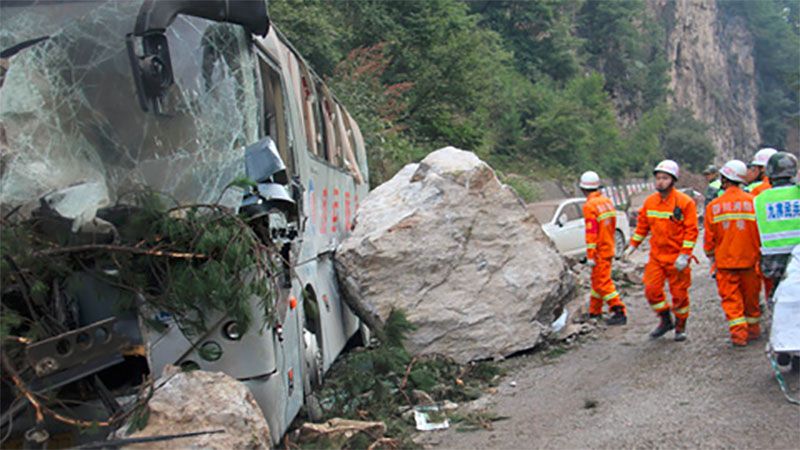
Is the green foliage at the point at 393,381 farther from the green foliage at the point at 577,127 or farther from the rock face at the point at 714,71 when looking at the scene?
the rock face at the point at 714,71

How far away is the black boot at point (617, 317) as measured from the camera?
10.8 metres

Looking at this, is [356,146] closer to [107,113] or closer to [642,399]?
[642,399]

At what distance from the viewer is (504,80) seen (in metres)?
35.6

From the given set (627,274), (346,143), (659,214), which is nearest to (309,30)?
(627,274)

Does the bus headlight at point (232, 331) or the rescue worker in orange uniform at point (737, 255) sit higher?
the bus headlight at point (232, 331)

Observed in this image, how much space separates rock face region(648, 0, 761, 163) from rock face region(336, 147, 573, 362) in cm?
5384

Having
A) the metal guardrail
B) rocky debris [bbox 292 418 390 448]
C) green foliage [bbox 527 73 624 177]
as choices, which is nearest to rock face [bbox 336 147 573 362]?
rocky debris [bbox 292 418 390 448]

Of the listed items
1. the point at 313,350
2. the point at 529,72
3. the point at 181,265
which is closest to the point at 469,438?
the point at 313,350

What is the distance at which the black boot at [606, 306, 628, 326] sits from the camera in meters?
10.8

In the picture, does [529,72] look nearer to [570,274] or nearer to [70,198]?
[570,274]

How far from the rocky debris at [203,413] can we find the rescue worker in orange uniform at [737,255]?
533cm

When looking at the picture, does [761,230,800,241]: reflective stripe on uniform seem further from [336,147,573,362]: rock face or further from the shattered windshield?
the shattered windshield

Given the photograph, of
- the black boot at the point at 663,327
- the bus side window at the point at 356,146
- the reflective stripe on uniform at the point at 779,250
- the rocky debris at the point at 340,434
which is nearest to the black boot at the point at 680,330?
the black boot at the point at 663,327

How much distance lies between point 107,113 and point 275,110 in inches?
63.5
